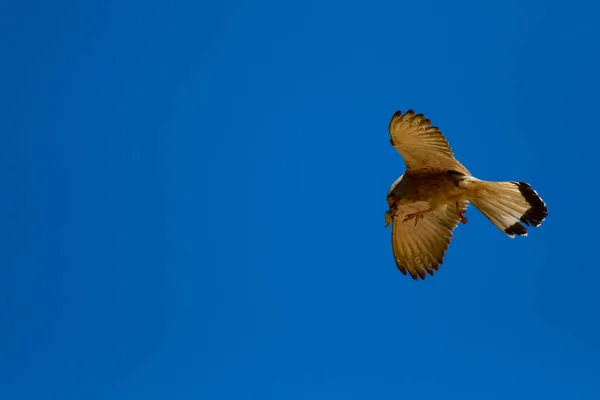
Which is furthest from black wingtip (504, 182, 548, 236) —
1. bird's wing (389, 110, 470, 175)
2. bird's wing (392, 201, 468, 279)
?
bird's wing (392, 201, 468, 279)

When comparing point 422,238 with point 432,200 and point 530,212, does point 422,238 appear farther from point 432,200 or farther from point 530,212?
point 530,212

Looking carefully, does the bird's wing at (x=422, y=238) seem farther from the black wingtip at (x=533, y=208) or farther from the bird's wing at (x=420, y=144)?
the black wingtip at (x=533, y=208)

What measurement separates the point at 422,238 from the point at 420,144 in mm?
2143

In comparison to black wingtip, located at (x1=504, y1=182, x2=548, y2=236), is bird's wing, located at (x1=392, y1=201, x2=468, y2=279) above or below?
above

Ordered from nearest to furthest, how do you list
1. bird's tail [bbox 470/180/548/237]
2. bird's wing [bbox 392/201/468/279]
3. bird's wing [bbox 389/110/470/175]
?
bird's wing [bbox 389/110/470/175] → bird's tail [bbox 470/180/548/237] → bird's wing [bbox 392/201/468/279]

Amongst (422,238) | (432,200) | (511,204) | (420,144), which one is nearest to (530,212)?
(511,204)

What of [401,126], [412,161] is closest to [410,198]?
[412,161]

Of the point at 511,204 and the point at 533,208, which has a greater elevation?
the point at 511,204

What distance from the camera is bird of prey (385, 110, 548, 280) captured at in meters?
11.1

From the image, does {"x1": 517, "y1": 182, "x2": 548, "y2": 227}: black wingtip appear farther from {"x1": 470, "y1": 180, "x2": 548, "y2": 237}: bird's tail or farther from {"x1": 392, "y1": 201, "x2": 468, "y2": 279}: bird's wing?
{"x1": 392, "y1": 201, "x2": 468, "y2": 279}: bird's wing

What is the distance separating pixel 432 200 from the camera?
38.7ft

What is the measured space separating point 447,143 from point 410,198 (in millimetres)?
1199

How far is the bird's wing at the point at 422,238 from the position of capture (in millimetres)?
12633

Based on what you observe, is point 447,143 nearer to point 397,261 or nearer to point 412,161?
point 412,161
